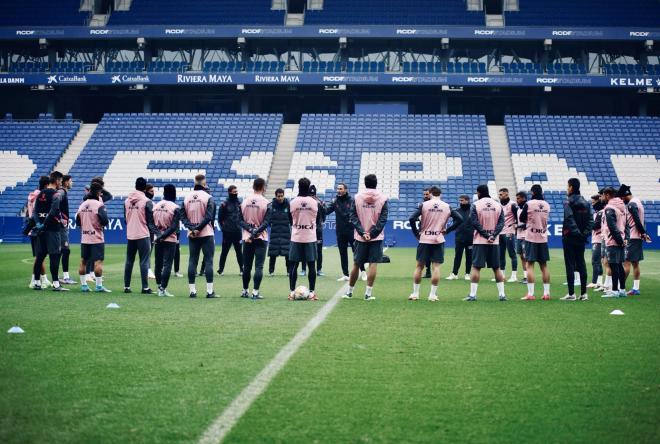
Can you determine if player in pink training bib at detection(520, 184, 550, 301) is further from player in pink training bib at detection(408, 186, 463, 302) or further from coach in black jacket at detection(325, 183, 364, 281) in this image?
coach in black jacket at detection(325, 183, 364, 281)

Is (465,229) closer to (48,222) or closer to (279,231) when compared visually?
(279,231)

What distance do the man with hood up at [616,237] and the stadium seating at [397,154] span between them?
Result: 76.5ft

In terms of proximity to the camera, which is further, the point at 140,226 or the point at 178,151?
the point at 178,151

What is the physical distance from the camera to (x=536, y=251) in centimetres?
1357

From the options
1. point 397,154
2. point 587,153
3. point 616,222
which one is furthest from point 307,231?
point 587,153

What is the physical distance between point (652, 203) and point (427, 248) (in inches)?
1173

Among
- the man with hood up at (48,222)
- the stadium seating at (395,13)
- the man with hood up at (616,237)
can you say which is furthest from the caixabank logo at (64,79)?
the man with hood up at (616,237)

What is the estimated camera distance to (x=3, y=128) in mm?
46562

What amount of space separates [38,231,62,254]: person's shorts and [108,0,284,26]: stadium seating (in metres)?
34.2

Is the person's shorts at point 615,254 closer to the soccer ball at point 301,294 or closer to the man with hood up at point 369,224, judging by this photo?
the man with hood up at point 369,224

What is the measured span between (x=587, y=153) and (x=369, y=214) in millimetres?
33313

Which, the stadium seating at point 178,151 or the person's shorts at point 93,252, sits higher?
the stadium seating at point 178,151

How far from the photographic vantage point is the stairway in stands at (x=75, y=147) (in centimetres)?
4359

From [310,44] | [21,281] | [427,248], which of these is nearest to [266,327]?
[427,248]
